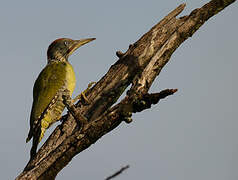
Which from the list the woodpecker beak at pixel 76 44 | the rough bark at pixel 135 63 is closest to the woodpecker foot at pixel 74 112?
the rough bark at pixel 135 63

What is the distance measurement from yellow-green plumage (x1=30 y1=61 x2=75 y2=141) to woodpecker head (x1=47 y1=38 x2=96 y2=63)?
40.5 inches

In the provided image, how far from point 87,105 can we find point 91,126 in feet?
5.83

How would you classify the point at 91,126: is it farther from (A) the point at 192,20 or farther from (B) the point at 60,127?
(A) the point at 192,20

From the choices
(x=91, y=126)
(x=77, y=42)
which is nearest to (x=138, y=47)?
(x=91, y=126)

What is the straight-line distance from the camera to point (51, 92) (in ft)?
24.1

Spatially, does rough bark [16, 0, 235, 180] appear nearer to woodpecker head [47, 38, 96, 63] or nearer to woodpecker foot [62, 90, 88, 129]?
woodpecker foot [62, 90, 88, 129]

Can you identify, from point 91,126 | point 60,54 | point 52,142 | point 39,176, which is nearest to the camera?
point 91,126

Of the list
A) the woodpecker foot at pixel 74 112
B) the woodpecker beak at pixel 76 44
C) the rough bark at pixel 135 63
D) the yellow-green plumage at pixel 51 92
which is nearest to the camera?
the woodpecker foot at pixel 74 112

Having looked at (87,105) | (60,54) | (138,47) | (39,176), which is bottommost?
(39,176)

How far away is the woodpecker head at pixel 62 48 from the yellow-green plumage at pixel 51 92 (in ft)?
3.37

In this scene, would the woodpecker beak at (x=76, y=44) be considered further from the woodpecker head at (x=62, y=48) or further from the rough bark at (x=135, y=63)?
the rough bark at (x=135, y=63)

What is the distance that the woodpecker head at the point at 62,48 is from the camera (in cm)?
863

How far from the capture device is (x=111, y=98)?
5840 mm

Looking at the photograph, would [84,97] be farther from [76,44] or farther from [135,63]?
[76,44]
